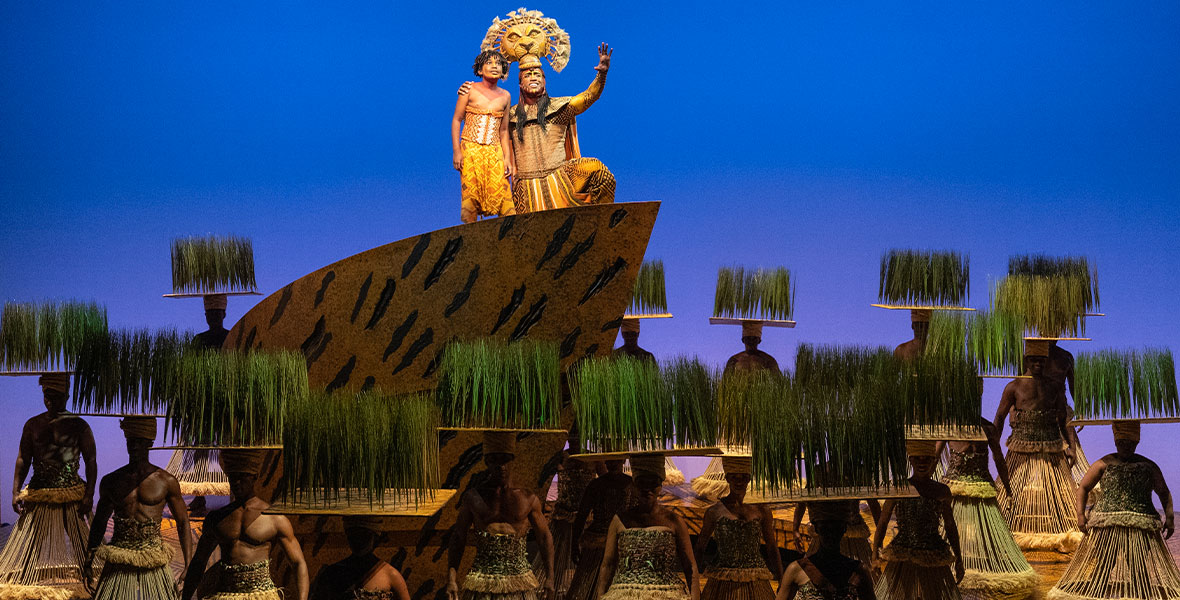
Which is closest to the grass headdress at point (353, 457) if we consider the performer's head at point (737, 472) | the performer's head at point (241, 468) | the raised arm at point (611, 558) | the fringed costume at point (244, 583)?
the performer's head at point (241, 468)

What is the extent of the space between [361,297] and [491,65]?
163cm

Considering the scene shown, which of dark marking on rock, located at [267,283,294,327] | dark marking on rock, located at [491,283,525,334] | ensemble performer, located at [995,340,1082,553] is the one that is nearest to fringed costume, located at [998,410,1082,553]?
ensemble performer, located at [995,340,1082,553]

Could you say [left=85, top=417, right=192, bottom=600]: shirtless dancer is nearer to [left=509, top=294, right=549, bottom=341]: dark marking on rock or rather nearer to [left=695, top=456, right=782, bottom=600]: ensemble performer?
[left=509, top=294, right=549, bottom=341]: dark marking on rock

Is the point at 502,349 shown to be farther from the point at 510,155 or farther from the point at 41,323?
the point at 41,323

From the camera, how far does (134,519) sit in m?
6.49

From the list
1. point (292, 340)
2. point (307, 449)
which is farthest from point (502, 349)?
point (292, 340)

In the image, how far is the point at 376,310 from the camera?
7.05 metres

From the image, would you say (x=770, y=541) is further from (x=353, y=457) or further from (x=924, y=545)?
(x=353, y=457)

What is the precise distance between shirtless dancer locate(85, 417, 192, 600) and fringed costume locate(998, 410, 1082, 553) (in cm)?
566

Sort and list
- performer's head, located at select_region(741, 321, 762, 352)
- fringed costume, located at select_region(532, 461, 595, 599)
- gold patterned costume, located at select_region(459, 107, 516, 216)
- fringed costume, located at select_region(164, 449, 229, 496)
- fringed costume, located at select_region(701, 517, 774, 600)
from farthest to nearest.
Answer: fringed costume, located at select_region(164, 449, 229, 496) → performer's head, located at select_region(741, 321, 762, 352) → gold patterned costume, located at select_region(459, 107, 516, 216) → fringed costume, located at select_region(532, 461, 595, 599) → fringed costume, located at select_region(701, 517, 774, 600)

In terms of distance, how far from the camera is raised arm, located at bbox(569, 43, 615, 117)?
7.48 meters

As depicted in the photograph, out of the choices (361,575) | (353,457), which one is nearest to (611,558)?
(361,575)

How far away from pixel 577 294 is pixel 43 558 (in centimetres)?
352

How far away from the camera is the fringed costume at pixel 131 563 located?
254 inches
